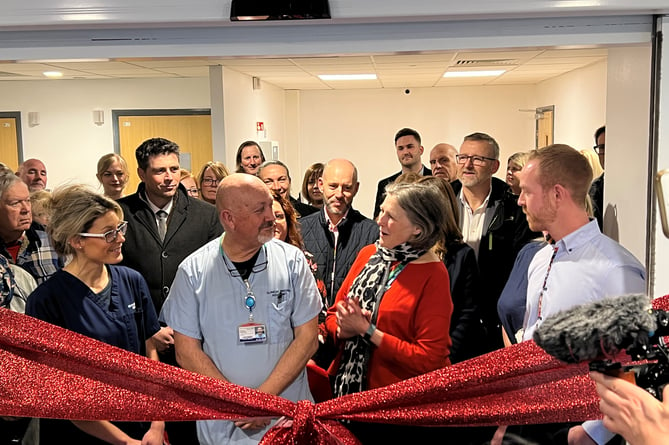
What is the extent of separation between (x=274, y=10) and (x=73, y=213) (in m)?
0.98

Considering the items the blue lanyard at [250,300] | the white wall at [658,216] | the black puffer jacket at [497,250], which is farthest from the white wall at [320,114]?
the white wall at [658,216]

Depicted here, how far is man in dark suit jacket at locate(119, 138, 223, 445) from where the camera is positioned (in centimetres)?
289

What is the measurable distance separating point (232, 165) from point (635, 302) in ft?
21.5

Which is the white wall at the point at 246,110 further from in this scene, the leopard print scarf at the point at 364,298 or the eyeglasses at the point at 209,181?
the leopard print scarf at the point at 364,298

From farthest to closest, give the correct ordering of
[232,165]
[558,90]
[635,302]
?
[558,90]
[232,165]
[635,302]

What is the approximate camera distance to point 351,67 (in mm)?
7555

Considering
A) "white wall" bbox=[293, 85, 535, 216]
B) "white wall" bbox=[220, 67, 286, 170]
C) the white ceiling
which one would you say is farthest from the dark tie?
"white wall" bbox=[293, 85, 535, 216]

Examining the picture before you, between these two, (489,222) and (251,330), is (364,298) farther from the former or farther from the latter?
(489,222)

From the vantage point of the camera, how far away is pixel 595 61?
7434 millimetres

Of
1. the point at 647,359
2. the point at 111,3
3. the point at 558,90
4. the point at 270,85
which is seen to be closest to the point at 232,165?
the point at 270,85

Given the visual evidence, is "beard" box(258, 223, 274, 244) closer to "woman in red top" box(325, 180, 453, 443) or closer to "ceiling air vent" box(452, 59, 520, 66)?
"woman in red top" box(325, 180, 453, 443)

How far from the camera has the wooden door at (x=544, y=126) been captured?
9.87 m

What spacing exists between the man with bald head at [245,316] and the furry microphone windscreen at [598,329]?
3.50 feet

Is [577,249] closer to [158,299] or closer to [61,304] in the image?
[61,304]
